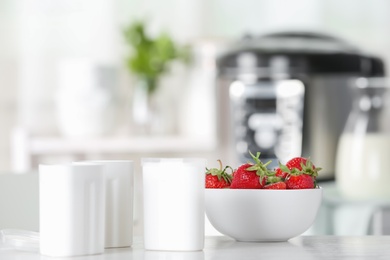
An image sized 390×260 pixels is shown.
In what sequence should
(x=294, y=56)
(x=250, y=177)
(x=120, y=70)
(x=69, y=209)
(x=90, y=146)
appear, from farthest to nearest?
(x=120, y=70) → (x=90, y=146) → (x=294, y=56) → (x=250, y=177) → (x=69, y=209)

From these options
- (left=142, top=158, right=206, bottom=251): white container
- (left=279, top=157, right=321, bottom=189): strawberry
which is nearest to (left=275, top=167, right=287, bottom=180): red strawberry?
(left=279, top=157, right=321, bottom=189): strawberry

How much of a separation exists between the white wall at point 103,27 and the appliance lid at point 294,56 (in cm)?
34

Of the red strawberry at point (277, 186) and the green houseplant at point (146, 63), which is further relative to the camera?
the green houseplant at point (146, 63)

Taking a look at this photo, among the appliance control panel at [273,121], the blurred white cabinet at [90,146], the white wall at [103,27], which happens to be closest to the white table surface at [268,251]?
the appliance control panel at [273,121]

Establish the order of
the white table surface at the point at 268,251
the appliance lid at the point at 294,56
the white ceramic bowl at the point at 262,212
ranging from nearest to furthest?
the white table surface at the point at 268,251
the white ceramic bowl at the point at 262,212
the appliance lid at the point at 294,56

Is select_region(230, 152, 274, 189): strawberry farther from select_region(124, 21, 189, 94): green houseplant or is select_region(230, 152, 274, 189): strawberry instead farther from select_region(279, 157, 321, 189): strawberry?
select_region(124, 21, 189, 94): green houseplant

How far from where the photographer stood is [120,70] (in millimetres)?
2992

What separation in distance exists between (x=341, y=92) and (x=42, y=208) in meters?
1.78

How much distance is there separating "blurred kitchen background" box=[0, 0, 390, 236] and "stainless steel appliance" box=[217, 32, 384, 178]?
0.15 meters

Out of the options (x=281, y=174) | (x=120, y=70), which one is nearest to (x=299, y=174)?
(x=281, y=174)

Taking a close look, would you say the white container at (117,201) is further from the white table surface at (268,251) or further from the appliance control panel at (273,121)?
the appliance control panel at (273,121)

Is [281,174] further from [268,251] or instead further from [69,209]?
[69,209]

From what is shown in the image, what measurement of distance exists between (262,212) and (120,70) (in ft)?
6.29

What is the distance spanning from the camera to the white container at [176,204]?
1.02 meters
